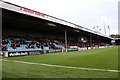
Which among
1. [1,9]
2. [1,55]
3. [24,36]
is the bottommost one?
[1,55]

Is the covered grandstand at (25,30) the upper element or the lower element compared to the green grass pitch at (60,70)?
upper

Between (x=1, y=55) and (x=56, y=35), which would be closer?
(x=1, y=55)

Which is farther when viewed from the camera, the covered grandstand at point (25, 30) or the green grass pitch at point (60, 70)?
the covered grandstand at point (25, 30)

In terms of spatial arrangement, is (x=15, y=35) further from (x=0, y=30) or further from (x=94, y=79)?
(x=94, y=79)

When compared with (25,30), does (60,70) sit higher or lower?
lower

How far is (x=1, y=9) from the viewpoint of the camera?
24.0 meters

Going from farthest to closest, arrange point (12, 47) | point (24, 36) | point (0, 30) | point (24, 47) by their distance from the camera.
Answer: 1. point (24, 36)
2. point (0, 30)
3. point (24, 47)
4. point (12, 47)

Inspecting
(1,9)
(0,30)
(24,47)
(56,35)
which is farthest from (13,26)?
(56,35)

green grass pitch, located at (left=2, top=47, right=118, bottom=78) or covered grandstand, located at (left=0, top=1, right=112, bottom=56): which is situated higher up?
covered grandstand, located at (left=0, top=1, right=112, bottom=56)

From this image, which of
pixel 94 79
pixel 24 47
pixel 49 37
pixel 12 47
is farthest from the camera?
pixel 49 37

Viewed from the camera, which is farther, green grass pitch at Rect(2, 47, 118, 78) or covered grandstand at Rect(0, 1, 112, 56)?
covered grandstand at Rect(0, 1, 112, 56)

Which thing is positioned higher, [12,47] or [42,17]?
[42,17]

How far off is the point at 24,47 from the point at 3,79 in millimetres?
25120

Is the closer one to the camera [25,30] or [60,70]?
[60,70]
